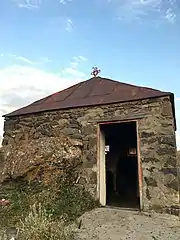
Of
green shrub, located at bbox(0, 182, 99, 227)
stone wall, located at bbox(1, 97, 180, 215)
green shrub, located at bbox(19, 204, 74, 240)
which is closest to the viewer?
green shrub, located at bbox(19, 204, 74, 240)

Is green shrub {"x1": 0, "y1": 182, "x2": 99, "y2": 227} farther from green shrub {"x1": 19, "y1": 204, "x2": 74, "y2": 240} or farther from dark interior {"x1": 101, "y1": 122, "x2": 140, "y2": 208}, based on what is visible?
dark interior {"x1": 101, "y1": 122, "x2": 140, "y2": 208}

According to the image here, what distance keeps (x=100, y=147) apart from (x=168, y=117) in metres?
1.89

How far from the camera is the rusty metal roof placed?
6551mm

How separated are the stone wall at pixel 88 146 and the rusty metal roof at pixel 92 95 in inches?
7.0

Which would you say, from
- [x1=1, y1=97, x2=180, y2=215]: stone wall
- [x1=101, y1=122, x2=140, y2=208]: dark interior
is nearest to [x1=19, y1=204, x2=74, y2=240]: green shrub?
[x1=1, y1=97, x2=180, y2=215]: stone wall

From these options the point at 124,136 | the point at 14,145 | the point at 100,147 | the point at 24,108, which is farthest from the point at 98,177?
the point at 124,136

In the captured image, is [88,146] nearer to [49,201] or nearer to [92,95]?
[92,95]

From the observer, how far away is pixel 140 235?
13.9 ft

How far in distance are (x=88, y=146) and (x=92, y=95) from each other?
162cm

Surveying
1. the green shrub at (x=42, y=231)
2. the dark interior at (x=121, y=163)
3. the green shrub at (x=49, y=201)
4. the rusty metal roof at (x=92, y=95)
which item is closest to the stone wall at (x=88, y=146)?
the rusty metal roof at (x=92, y=95)

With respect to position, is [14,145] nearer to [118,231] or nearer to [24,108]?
[24,108]

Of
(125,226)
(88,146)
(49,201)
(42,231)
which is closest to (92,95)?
(88,146)

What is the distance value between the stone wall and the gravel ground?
0.42 m

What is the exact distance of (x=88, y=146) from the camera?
6.64 metres
